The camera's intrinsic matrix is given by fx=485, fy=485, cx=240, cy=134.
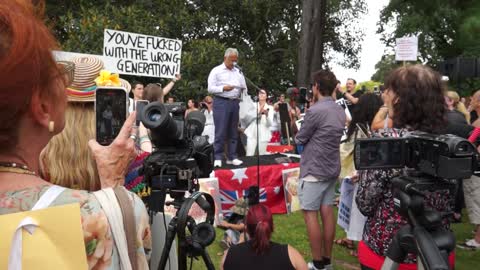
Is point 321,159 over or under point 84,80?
under

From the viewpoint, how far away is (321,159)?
406 cm

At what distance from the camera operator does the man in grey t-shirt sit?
175 centimetres

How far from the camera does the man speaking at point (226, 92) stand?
6102 millimetres

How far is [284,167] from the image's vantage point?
6719 millimetres

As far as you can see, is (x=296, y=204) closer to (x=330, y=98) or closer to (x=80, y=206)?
(x=330, y=98)

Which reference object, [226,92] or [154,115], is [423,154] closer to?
[154,115]

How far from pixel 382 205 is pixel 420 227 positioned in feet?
2.13

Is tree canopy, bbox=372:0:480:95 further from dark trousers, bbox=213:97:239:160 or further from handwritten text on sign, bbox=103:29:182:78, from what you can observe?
handwritten text on sign, bbox=103:29:182:78

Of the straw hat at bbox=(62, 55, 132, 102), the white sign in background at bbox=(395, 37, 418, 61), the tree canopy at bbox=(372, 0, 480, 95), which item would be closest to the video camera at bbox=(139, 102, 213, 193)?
the straw hat at bbox=(62, 55, 132, 102)

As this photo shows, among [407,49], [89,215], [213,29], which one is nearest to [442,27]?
[213,29]

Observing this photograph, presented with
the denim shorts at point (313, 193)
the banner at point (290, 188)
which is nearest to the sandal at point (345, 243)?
the denim shorts at point (313, 193)

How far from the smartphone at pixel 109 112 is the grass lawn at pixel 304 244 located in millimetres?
2755

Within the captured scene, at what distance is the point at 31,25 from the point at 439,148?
1235 millimetres

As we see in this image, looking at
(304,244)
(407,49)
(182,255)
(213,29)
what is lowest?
(304,244)
